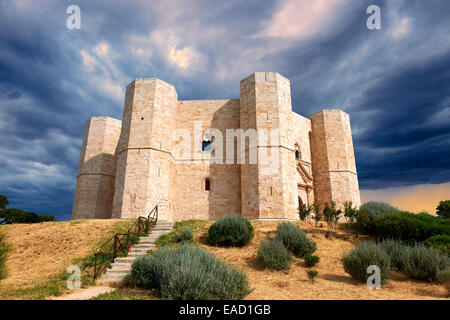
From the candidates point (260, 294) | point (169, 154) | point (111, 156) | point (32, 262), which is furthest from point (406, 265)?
point (111, 156)

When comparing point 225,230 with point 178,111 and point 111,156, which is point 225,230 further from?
Answer: point 111,156

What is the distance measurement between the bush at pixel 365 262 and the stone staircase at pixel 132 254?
19.1 feet

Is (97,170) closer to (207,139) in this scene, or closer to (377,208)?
(207,139)

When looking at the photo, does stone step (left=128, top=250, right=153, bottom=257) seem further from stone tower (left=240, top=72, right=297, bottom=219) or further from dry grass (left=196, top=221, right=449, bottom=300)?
stone tower (left=240, top=72, right=297, bottom=219)

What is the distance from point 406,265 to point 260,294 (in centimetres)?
404

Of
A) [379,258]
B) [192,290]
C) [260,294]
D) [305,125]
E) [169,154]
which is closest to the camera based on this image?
[192,290]

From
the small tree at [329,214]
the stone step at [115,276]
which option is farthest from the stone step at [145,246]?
the small tree at [329,214]

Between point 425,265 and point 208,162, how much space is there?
41.5 feet

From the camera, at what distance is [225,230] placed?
9.48 metres

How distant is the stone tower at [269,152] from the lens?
14.5 metres

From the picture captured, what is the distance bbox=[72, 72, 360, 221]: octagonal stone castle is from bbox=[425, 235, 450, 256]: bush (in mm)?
7038

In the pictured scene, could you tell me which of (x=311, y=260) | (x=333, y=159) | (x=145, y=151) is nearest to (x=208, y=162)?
(x=145, y=151)

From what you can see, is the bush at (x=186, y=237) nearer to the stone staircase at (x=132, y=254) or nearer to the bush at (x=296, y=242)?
the stone staircase at (x=132, y=254)

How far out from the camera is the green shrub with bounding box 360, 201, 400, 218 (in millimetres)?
11516
